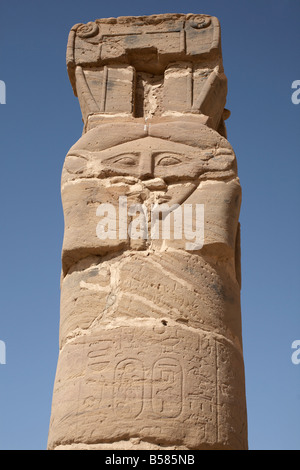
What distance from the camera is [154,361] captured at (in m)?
3.82

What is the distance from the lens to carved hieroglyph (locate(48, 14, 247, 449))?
148 inches

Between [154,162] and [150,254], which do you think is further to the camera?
[154,162]

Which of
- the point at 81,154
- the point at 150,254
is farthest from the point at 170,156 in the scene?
the point at 150,254

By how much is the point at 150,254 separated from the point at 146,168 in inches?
26.3

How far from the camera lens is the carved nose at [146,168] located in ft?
14.8

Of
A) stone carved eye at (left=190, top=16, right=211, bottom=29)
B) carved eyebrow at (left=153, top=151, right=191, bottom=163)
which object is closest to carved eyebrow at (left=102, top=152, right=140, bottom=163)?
carved eyebrow at (left=153, top=151, right=191, bottom=163)

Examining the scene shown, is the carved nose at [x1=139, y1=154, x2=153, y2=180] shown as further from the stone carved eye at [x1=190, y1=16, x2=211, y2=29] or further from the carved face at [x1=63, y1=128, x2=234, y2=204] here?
the stone carved eye at [x1=190, y1=16, x2=211, y2=29]

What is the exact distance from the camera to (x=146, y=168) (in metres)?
4.54

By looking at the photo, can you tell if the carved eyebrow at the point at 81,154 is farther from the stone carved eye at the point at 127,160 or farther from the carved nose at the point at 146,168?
the carved nose at the point at 146,168

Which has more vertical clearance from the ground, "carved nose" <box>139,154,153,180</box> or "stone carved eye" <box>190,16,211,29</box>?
"stone carved eye" <box>190,16,211,29</box>

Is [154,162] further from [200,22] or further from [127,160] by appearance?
[200,22]
